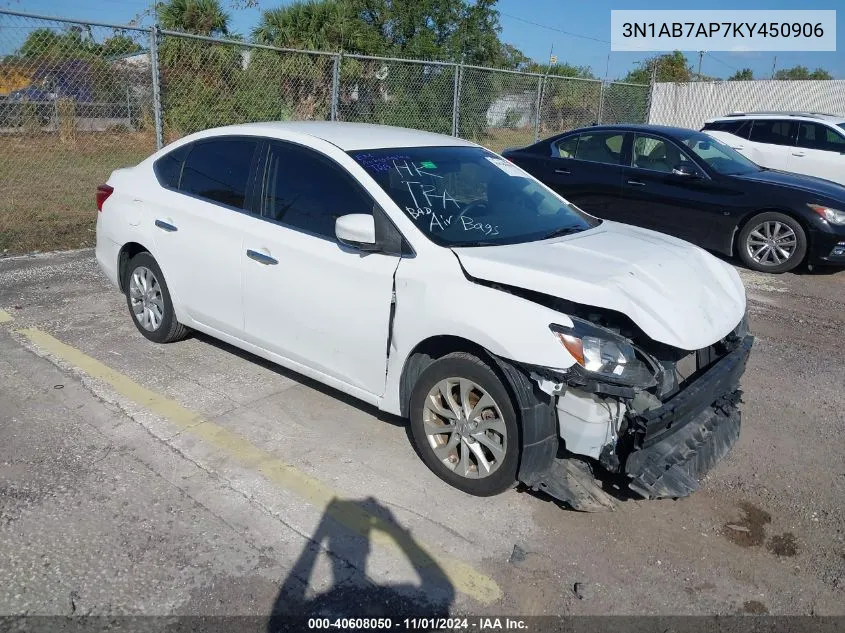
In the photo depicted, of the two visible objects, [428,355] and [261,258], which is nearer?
[428,355]

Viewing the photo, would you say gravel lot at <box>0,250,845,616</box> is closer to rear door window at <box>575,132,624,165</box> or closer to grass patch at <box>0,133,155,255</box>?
grass patch at <box>0,133,155,255</box>

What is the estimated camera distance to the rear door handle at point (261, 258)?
4.12 metres

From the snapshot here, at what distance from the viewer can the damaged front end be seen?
3.08 metres

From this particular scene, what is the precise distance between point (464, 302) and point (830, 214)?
616 centimetres

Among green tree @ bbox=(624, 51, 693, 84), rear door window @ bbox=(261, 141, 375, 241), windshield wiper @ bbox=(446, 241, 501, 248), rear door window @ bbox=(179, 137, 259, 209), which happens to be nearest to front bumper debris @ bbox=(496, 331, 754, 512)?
windshield wiper @ bbox=(446, 241, 501, 248)

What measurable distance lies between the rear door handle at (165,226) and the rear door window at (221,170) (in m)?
0.25

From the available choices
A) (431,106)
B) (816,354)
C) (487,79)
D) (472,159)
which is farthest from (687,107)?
(472,159)

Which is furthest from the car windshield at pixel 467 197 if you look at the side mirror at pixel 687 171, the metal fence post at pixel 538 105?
the metal fence post at pixel 538 105

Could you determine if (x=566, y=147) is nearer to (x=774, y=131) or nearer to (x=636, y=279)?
(x=774, y=131)

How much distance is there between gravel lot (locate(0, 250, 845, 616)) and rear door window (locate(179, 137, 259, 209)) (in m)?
1.22

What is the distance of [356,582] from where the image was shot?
2.90 metres

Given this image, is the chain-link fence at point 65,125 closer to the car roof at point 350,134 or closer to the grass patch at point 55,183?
the grass patch at point 55,183

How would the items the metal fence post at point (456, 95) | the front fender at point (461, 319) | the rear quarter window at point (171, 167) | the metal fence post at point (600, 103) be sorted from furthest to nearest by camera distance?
1. the metal fence post at point (600, 103)
2. the metal fence post at point (456, 95)
3. the rear quarter window at point (171, 167)
4. the front fender at point (461, 319)

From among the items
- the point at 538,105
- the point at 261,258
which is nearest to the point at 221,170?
the point at 261,258
